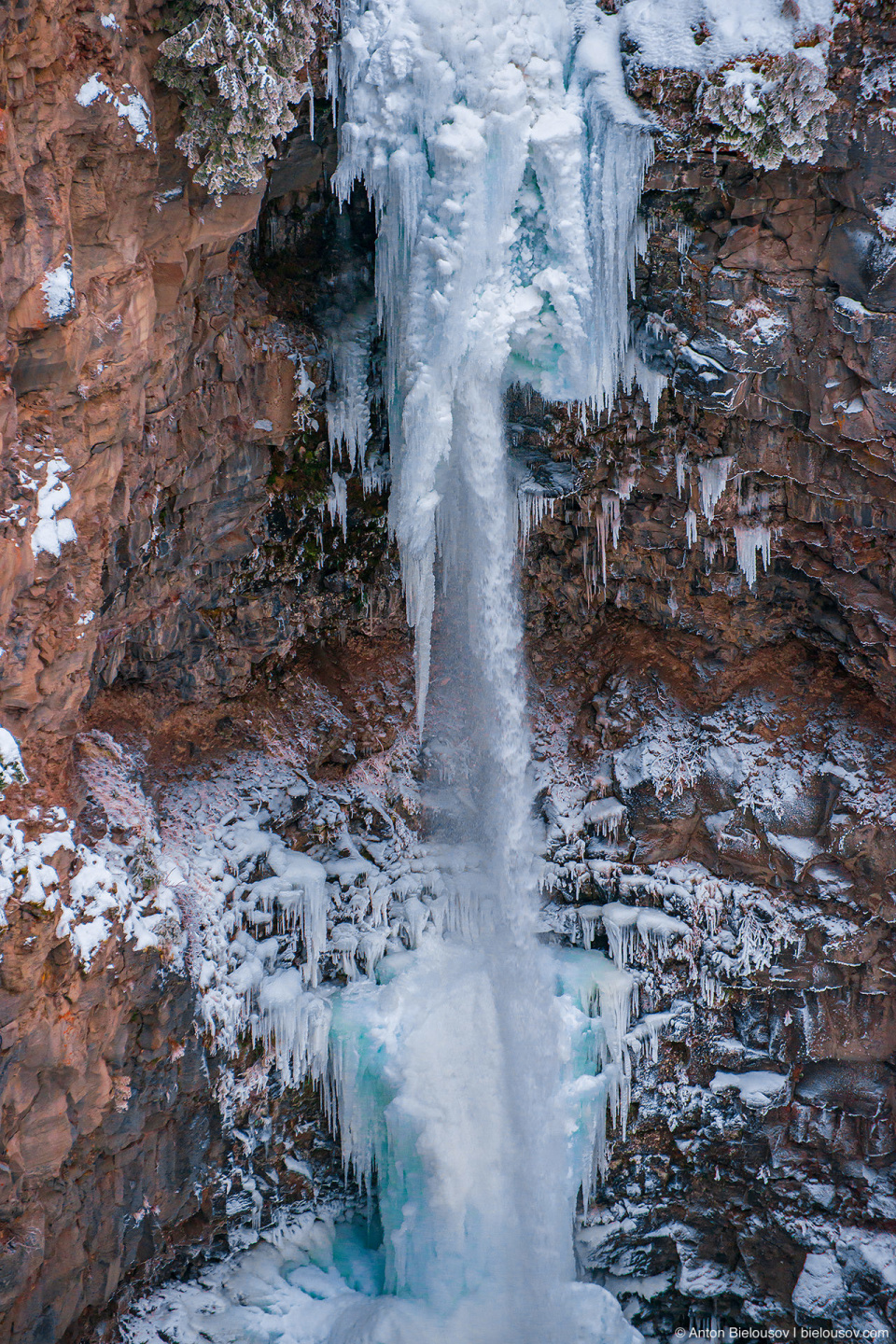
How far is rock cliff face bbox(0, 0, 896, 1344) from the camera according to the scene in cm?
588

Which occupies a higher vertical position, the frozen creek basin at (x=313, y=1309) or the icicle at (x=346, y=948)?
the icicle at (x=346, y=948)

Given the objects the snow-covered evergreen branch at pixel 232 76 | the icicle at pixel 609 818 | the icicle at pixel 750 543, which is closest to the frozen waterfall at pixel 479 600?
the icicle at pixel 609 818

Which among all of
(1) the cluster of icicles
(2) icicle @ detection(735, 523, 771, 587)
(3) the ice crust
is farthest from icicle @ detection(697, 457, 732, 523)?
(3) the ice crust

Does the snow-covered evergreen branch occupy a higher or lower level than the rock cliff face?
higher

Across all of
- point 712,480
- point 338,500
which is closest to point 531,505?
point 712,480

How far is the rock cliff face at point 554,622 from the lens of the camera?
19.3 ft

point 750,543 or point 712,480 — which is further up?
point 712,480

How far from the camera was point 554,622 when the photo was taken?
434 inches

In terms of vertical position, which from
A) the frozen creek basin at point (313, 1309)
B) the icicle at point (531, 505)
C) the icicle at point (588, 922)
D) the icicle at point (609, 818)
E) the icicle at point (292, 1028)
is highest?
the icicle at point (531, 505)

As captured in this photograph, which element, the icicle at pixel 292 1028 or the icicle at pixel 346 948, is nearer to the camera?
the icicle at pixel 292 1028

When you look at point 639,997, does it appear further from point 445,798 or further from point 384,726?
point 384,726

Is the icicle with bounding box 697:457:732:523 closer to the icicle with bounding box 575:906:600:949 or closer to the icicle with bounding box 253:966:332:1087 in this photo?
the icicle with bounding box 575:906:600:949

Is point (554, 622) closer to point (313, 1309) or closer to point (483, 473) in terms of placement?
point (483, 473)

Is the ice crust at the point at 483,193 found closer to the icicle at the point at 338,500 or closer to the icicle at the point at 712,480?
the icicle at the point at 338,500
